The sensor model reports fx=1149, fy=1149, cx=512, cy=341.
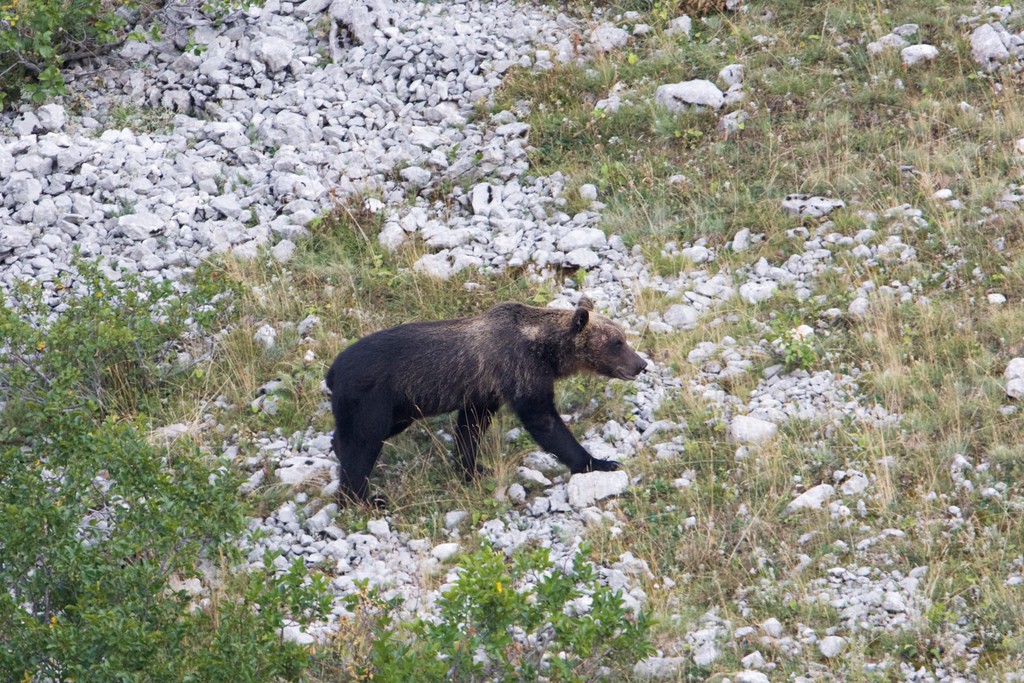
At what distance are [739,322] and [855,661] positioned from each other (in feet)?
12.9

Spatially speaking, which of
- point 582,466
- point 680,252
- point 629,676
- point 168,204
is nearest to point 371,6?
point 168,204

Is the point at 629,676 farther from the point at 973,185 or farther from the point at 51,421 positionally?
the point at 973,185

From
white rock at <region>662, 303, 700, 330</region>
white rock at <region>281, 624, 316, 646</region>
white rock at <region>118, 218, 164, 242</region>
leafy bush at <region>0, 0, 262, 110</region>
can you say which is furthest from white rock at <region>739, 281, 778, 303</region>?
leafy bush at <region>0, 0, 262, 110</region>

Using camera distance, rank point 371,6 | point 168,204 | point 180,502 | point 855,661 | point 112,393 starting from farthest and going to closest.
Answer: point 371,6, point 168,204, point 112,393, point 180,502, point 855,661

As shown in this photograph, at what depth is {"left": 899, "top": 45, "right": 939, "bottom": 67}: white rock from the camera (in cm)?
1201

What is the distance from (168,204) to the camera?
1149 cm

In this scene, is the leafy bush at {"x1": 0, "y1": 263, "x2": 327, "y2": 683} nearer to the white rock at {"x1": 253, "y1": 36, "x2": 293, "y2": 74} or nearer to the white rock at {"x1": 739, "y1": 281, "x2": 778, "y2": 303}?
the white rock at {"x1": 739, "y1": 281, "x2": 778, "y2": 303}

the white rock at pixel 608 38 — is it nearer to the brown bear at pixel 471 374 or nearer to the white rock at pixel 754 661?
the brown bear at pixel 471 374

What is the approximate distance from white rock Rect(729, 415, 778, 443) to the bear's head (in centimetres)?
96

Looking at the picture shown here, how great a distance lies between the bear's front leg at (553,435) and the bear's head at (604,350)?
23.6 inches

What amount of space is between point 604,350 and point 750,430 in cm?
134

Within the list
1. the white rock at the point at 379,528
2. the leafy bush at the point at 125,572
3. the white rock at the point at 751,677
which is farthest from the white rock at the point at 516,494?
the white rock at the point at 751,677

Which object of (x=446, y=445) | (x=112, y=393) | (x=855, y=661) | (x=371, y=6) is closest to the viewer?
(x=855, y=661)

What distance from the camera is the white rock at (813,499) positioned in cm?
751
